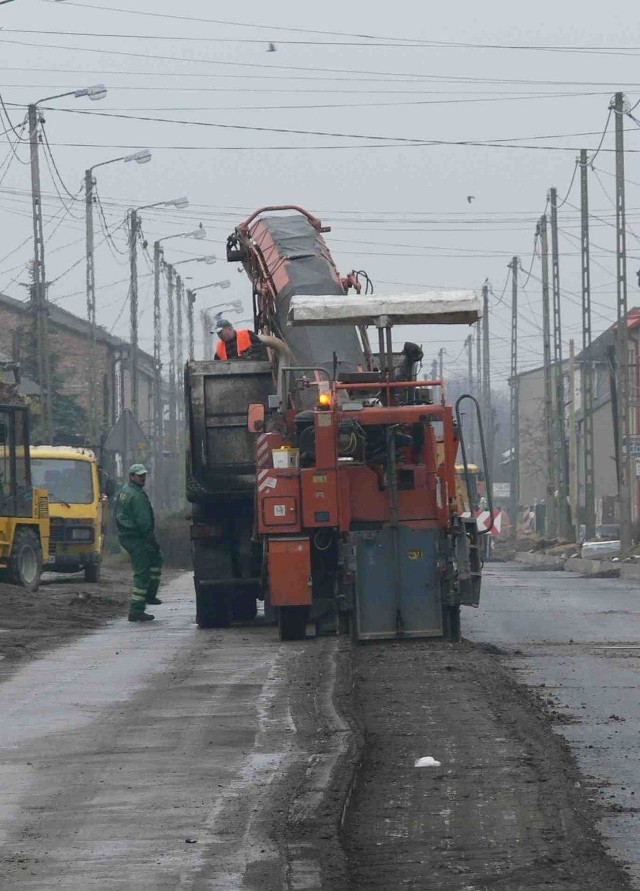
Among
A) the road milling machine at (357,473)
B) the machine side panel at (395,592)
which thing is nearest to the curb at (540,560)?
the road milling machine at (357,473)

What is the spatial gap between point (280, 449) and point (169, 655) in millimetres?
2115

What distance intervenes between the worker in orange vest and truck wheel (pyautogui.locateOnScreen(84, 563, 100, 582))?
46.1 ft

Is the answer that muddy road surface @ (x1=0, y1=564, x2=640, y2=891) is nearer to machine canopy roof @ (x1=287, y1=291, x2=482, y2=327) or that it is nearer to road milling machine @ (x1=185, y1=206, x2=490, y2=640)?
road milling machine @ (x1=185, y1=206, x2=490, y2=640)

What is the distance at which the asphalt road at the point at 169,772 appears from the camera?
20.2 ft

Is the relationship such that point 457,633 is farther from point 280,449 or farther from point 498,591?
point 498,591

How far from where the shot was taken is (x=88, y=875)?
6055 mm

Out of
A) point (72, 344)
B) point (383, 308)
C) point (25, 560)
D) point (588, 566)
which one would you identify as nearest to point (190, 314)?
point (72, 344)

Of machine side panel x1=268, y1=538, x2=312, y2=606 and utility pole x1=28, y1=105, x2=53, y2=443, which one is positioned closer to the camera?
machine side panel x1=268, y1=538, x2=312, y2=606

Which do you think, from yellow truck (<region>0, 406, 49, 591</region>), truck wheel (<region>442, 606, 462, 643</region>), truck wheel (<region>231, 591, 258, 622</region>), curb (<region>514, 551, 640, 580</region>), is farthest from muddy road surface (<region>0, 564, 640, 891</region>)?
curb (<region>514, 551, 640, 580</region>)

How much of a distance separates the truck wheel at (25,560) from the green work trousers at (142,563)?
6090mm

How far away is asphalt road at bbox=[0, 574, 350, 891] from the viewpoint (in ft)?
20.2

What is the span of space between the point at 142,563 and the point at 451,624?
5319 mm

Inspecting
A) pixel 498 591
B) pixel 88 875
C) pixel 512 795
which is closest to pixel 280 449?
pixel 512 795

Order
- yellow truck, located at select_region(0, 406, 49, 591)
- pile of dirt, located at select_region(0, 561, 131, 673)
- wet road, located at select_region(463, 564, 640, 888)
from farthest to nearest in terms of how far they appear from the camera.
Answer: yellow truck, located at select_region(0, 406, 49, 591) < pile of dirt, located at select_region(0, 561, 131, 673) < wet road, located at select_region(463, 564, 640, 888)
